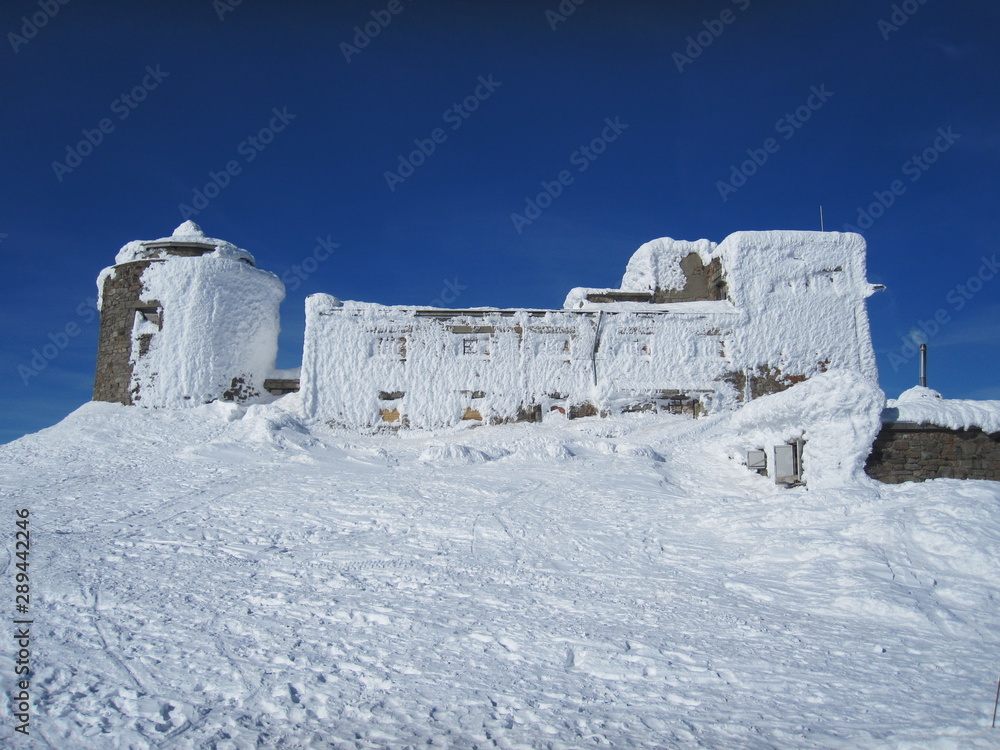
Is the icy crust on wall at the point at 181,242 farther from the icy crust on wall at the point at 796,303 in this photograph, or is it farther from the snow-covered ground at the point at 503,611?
the icy crust on wall at the point at 796,303

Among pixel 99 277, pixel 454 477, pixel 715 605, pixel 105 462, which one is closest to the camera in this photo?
pixel 715 605

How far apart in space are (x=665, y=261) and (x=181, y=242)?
14.9 meters

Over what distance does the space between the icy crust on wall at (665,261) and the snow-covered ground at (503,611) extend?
10458 millimetres

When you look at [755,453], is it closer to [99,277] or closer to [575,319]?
[575,319]

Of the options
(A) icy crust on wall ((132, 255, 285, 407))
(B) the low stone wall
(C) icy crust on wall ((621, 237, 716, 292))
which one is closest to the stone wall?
(A) icy crust on wall ((132, 255, 285, 407))

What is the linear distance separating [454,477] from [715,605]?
609cm

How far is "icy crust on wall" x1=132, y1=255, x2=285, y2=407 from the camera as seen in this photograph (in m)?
17.5

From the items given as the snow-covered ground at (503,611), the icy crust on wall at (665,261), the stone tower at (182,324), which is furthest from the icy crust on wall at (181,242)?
the icy crust on wall at (665,261)

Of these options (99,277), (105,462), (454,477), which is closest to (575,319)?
(454,477)

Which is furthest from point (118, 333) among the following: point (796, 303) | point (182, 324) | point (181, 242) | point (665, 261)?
point (796, 303)

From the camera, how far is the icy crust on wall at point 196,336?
17547 mm

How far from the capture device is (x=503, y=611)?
5820mm

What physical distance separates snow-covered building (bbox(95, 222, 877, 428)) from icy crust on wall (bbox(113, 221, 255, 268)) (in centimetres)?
6

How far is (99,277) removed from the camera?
63.3 feet
